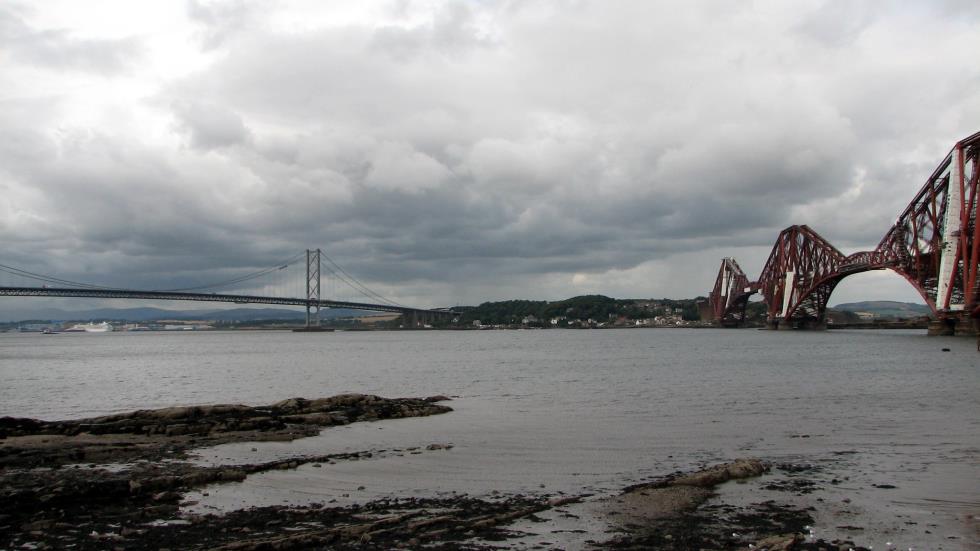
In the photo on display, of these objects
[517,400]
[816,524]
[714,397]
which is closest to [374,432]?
[517,400]

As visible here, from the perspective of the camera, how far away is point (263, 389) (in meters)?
39.2

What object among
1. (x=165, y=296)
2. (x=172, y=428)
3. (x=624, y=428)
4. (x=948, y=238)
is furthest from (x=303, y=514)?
(x=165, y=296)

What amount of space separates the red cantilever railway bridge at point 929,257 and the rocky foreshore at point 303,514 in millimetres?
76736

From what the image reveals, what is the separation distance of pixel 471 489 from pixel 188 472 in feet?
18.2

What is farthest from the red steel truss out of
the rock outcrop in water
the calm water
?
the rock outcrop in water

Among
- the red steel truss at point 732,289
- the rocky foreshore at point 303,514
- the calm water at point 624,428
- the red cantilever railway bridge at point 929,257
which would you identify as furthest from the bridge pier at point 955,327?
the red steel truss at point 732,289

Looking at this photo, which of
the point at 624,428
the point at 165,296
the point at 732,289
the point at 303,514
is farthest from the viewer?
the point at 732,289

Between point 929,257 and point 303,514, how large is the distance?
317ft

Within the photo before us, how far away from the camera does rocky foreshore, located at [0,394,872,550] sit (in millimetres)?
9977

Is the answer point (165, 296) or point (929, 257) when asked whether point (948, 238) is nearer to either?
point (929, 257)

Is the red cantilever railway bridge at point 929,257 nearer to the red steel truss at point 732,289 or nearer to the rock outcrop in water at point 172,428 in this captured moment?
the red steel truss at point 732,289

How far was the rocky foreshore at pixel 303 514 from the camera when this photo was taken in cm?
998

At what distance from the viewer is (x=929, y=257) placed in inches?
3561

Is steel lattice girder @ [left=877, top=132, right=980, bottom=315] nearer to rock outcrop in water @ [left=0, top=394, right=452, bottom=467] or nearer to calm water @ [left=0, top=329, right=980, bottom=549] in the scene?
calm water @ [left=0, top=329, right=980, bottom=549]
